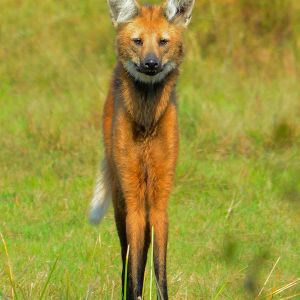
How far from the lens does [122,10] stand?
455cm

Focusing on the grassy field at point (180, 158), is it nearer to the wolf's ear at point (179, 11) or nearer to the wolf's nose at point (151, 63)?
the wolf's nose at point (151, 63)

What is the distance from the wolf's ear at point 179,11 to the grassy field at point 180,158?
80cm

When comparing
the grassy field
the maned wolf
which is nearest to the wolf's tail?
the grassy field

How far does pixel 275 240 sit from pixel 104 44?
15.8 feet

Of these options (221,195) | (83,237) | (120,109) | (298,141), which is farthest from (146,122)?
(298,141)

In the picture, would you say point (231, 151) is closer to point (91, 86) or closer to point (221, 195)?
point (221, 195)

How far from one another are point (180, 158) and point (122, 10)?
2.61 metres

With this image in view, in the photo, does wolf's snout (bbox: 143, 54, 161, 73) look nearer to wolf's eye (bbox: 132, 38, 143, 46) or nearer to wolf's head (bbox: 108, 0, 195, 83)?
wolf's head (bbox: 108, 0, 195, 83)

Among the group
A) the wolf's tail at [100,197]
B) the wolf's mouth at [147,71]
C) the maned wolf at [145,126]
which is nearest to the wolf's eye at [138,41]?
the maned wolf at [145,126]

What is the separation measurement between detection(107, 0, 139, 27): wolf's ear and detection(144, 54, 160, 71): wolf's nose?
32 cm

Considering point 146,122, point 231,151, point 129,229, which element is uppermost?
point 146,122

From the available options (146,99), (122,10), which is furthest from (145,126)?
(122,10)

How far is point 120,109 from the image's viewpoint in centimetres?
455

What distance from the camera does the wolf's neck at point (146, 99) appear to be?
447 cm
